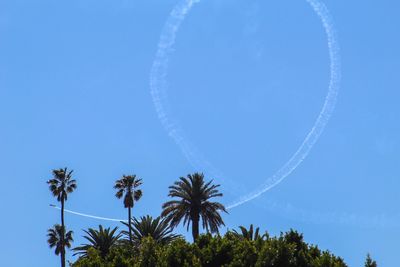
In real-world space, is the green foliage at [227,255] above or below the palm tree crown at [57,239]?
below

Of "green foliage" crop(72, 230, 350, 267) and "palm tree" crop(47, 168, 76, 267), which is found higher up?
"palm tree" crop(47, 168, 76, 267)

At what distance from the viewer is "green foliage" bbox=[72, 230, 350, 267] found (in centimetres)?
4316

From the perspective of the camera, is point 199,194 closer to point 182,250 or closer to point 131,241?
point 131,241

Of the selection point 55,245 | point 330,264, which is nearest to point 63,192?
point 55,245

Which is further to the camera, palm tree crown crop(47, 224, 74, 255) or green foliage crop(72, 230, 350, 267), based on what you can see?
palm tree crown crop(47, 224, 74, 255)

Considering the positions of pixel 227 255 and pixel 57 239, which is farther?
pixel 57 239

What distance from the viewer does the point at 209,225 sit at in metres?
73.1

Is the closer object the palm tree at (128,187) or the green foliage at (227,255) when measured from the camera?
the green foliage at (227,255)

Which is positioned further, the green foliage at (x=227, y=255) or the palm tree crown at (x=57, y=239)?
the palm tree crown at (x=57, y=239)

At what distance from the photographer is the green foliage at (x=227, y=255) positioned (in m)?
A: 43.2

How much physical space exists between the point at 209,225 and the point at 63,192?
71.6 feet

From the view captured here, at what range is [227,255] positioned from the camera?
149ft

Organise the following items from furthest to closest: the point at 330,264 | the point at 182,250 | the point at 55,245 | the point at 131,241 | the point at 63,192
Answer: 1. the point at 55,245
2. the point at 63,192
3. the point at 131,241
4. the point at 182,250
5. the point at 330,264

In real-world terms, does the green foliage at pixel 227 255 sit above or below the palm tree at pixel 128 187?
below
